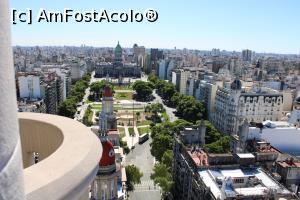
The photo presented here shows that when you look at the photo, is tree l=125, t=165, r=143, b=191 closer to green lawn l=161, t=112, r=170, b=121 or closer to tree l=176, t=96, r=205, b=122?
tree l=176, t=96, r=205, b=122

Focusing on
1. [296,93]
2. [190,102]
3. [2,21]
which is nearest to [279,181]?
[2,21]

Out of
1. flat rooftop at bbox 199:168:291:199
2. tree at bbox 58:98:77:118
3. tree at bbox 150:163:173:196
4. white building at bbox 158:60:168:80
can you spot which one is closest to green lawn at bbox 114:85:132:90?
white building at bbox 158:60:168:80

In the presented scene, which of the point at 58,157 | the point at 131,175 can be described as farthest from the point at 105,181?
the point at 58,157

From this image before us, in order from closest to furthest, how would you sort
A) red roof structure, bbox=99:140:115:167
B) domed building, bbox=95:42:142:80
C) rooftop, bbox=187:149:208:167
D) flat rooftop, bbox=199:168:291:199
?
1. red roof structure, bbox=99:140:115:167
2. flat rooftop, bbox=199:168:291:199
3. rooftop, bbox=187:149:208:167
4. domed building, bbox=95:42:142:80

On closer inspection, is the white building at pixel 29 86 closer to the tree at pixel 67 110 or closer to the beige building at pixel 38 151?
the tree at pixel 67 110

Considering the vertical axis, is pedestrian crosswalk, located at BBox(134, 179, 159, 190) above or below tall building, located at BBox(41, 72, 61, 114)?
below

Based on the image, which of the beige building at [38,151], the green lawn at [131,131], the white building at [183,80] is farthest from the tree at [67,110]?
the beige building at [38,151]

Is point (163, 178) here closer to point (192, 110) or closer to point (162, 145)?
point (162, 145)

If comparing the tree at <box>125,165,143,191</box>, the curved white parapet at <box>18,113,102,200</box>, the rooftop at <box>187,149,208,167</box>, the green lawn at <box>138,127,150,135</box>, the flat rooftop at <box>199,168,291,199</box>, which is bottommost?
the green lawn at <box>138,127,150,135</box>
